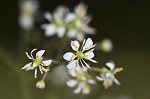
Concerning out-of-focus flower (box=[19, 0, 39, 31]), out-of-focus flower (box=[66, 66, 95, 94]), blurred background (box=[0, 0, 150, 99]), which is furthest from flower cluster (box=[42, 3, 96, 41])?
blurred background (box=[0, 0, 150, 99])

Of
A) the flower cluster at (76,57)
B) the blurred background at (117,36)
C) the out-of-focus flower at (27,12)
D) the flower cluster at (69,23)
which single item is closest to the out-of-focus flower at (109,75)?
the flower cluster at (76,57)

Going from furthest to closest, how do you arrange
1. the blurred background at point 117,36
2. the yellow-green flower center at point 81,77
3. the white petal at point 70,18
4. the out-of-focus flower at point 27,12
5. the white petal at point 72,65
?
the blurred background at point 117,36 → the out-of-focus flower at point 27,12 → the white petal at point 70,18 → the yellow-green flower center at point 81,77 → the white petal at point 72,65

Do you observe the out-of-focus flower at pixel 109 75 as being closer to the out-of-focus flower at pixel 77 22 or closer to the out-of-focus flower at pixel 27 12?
the out-of-focus flower at pixel 77 22

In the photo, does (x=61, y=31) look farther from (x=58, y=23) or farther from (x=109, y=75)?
(x=109, y=75)

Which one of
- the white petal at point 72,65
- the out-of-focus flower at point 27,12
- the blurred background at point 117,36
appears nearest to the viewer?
the white petal at point 72,65

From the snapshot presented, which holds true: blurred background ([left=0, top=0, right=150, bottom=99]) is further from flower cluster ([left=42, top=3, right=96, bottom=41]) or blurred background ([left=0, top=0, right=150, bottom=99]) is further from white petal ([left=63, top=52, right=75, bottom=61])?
white petal ([left=63, top=52, right=75, bottom=61])

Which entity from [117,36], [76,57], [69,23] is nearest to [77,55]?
[76,57]

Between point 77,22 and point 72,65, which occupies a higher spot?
point 77,22
